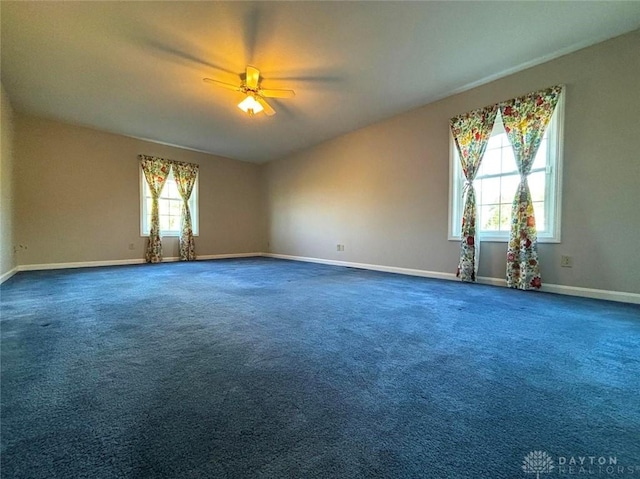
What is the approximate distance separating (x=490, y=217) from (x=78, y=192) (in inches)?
275

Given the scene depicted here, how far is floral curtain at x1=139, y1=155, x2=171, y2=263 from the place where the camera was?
5.84m

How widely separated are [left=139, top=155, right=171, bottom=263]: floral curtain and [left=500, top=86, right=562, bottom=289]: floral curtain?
20.7ft

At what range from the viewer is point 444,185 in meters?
4.04

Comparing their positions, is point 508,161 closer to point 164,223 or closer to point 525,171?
point 525,171

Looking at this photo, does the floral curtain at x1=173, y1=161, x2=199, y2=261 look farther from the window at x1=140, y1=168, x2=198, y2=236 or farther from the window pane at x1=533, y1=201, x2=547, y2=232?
the window pane at x1=533, y1=201, x2=547, y2=232

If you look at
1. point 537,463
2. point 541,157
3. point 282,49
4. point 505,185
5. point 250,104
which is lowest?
point 537,463

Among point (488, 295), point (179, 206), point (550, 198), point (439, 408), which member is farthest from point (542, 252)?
point (179, 206)

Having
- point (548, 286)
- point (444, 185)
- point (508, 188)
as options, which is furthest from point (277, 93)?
point (548, 286)

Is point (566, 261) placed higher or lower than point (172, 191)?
lower

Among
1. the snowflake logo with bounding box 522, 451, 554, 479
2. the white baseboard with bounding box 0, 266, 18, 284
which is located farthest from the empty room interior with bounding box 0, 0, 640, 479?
the white baseboard with bounding box 0, 266, 18, 284

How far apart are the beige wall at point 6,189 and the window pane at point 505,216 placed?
6.55 metres

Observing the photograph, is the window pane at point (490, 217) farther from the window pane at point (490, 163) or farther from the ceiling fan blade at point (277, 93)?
the ceiling fan blade at point (277, 93)

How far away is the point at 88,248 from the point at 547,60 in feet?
25.2

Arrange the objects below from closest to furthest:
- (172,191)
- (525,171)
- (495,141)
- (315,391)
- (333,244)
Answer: (315,391) < (525,171) < (495,141) < (333,244) < (172,191)
